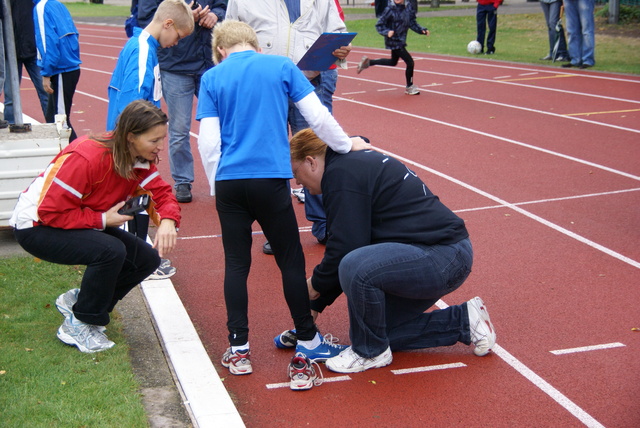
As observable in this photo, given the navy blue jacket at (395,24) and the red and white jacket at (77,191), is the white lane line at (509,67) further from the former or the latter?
the red and white jacket at (77,191)

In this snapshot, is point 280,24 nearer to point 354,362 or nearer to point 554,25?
point 354,362

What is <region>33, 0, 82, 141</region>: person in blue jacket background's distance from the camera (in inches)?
355

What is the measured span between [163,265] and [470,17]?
2526cm

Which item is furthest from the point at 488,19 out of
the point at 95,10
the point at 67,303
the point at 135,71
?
the point at 95,10

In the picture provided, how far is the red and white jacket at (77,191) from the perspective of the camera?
4320mm

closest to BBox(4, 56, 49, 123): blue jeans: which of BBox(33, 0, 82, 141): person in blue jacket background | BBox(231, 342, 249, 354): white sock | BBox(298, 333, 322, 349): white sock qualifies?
BBox(33, 0, 82, 141): person in blue jacket background

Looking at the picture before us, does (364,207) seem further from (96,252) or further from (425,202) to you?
(96,252)

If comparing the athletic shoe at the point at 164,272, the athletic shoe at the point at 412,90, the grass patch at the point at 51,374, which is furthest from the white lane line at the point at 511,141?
the grass patch at the point at 51,374

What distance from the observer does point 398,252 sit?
4227mm

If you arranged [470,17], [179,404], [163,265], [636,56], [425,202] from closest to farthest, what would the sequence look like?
[179,404] < [425,202] < [163,265] < [636,56] < [470,17]

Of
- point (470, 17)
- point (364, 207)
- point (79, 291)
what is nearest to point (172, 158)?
point (79, 291)

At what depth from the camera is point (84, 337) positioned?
15.0 ft

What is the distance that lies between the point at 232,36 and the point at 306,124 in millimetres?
2474

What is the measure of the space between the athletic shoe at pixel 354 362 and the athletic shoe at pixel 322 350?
0.24ft
